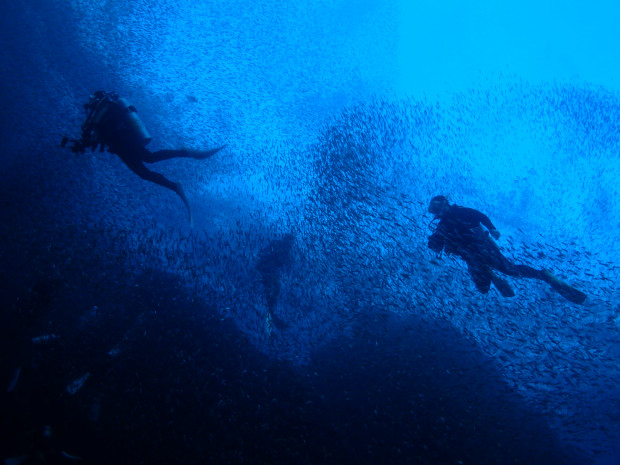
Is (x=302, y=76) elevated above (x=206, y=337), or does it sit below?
above

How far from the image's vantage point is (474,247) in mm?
7520

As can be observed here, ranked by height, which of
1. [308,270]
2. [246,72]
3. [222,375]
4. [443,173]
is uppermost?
[246,72]

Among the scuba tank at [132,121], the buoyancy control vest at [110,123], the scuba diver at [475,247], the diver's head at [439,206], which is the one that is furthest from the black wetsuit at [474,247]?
the buoyancy control vest at [110,123]

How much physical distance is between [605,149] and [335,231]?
21583 millimetres

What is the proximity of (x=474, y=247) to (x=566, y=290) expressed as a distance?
2.14 m

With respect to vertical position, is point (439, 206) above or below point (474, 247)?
above

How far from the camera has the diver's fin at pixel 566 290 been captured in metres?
7.07

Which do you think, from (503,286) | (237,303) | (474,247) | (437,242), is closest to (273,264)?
(237,303)

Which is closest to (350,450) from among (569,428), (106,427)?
(106,427)

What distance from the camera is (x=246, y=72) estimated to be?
22.8m

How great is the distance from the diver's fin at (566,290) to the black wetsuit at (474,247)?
0.41 feet

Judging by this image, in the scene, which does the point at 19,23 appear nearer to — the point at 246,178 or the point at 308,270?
the point at 246,178

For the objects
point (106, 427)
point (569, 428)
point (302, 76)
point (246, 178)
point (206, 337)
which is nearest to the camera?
point (106, 427)

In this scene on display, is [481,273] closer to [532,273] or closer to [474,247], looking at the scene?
[474,247]
